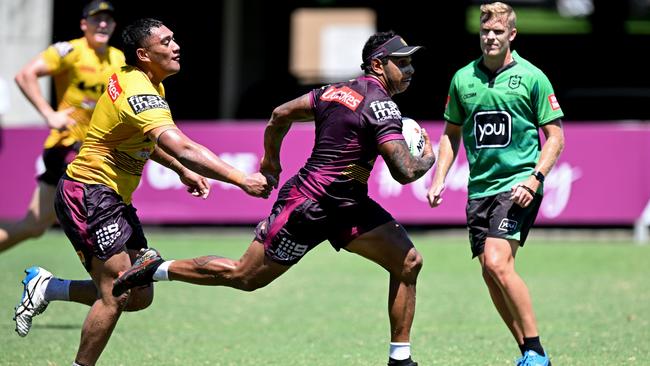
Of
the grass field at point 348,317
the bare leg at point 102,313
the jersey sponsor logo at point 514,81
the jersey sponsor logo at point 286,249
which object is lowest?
the grass field at point 348,317

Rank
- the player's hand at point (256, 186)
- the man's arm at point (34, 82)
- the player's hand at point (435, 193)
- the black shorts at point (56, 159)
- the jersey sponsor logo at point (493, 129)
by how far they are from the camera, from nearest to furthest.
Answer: the player's hand at point (256, 186)
the jersey sponsor logo at point (493, 129)
the player's hand at point (435, 193)
the man's arm at point (34, 82)
the black shorts at point (56, 159)

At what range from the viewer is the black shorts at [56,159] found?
10562 millimetres

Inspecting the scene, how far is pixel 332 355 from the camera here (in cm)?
848

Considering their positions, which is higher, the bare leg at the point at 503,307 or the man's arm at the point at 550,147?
the man's arm at the point at 550,147

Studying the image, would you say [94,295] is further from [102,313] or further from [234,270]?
[234,270]

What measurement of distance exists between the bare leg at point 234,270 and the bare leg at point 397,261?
54cm

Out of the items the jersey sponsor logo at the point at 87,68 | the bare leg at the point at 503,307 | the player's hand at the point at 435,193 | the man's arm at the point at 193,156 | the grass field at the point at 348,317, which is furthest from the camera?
the jersey sponsor logo at the point at 87,68

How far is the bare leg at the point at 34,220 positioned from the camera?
10630 mm

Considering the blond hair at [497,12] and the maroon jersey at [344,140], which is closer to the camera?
the maroon jersey at [344,140]

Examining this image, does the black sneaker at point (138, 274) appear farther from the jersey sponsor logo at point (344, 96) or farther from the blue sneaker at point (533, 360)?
the blue sneaker at point (533, 360)

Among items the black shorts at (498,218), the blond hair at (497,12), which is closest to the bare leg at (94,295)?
the black shorts at (498,218)

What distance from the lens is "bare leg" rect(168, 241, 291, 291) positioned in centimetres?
712

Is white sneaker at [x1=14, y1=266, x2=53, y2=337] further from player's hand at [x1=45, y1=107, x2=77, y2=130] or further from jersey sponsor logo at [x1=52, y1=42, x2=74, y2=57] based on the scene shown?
jersey sponsor logo at [x1=52, y1=42, x2=74, y2=57]

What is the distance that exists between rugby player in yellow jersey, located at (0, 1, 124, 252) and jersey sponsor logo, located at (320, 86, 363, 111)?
407 centimetres
